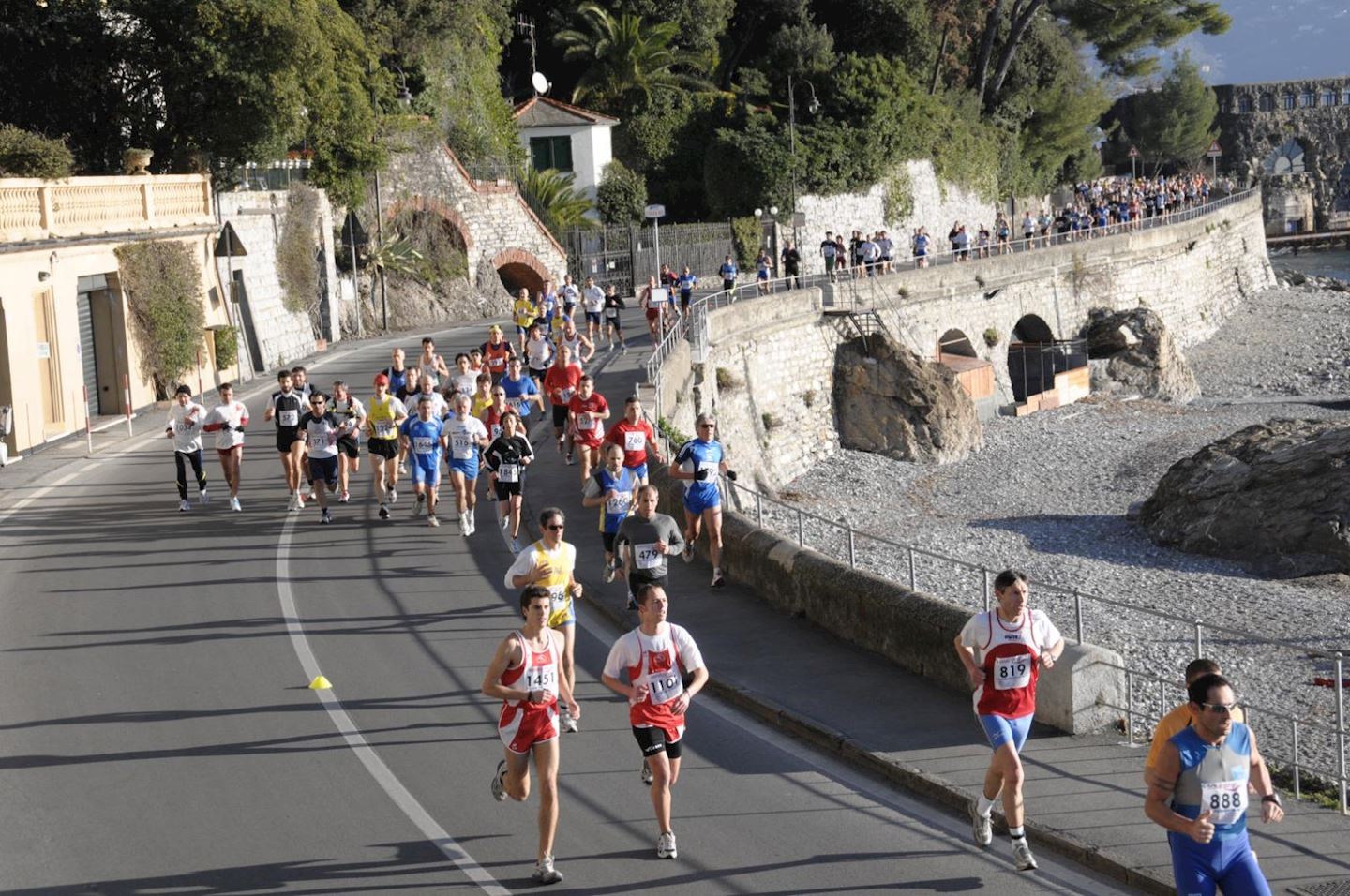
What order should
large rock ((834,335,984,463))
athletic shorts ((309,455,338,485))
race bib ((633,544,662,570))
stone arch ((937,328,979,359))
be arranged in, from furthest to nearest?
stone arch ((937,328,979,359)) → large rock ((834,335,984,463)) → athletic shorts ((309,455,338,485)) → race bib ((633,544,662,570))

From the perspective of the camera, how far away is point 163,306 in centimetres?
2992

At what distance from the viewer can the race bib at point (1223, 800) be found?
6.96m

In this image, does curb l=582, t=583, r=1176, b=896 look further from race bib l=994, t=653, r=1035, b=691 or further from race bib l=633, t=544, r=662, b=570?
race bib l=633, t=544, r=662, b=570

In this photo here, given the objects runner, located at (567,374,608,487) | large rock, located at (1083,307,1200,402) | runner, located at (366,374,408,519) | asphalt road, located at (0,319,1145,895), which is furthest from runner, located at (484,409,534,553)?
large rock, located at (1083,307,1200,402)

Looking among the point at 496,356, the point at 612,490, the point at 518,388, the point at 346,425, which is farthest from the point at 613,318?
the point at 612,490

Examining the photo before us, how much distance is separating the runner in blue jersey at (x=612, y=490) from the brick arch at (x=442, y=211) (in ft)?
108

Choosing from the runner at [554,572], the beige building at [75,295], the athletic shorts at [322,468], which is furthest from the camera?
the beige building at [75,295]

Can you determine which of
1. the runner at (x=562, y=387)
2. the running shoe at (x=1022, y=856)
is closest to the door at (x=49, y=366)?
the runner at (x=562, y=387)

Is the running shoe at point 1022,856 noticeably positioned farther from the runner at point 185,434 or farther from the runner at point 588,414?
the runner at point 185,434

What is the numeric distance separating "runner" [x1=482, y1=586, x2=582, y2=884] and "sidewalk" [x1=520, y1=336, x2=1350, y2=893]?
8.37 ft

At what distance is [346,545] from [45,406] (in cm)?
1054

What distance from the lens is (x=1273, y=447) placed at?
28859 millimetres

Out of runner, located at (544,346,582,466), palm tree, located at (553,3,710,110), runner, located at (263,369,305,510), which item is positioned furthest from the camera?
palm tree, located at (553,3,710,110)

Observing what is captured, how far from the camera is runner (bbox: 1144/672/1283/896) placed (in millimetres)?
6922
